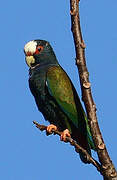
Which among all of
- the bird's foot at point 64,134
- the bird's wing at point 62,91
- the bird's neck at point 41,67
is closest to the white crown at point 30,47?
the bird's neck at point 41,67

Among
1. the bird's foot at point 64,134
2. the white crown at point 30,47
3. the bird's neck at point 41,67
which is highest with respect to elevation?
the white crown at point 30,47

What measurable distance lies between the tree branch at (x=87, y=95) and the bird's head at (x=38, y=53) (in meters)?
2.35

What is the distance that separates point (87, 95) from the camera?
9.61 ft

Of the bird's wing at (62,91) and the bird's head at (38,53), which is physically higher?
the bird's head at (38,53)

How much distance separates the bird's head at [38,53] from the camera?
5218 mm

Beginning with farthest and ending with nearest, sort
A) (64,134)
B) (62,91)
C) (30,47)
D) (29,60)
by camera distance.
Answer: (29,60)
(30,47)
(62,91)
(64,134)

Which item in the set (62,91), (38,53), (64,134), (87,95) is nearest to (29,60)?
(38,53)

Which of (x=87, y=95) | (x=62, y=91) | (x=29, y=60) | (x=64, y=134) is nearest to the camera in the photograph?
(x=87, y=95)

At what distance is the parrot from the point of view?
14.7 ft

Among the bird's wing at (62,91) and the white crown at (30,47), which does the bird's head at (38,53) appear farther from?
the bird's wing at (62,91)

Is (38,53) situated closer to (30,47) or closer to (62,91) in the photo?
(30,47)

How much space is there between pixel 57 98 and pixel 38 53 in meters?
0.92

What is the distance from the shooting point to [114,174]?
2.98 metres

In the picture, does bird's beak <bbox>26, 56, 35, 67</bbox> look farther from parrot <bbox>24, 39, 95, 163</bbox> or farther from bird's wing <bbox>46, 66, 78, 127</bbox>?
bird's wing <bbox>46, 66, 78, 127</bbox>
